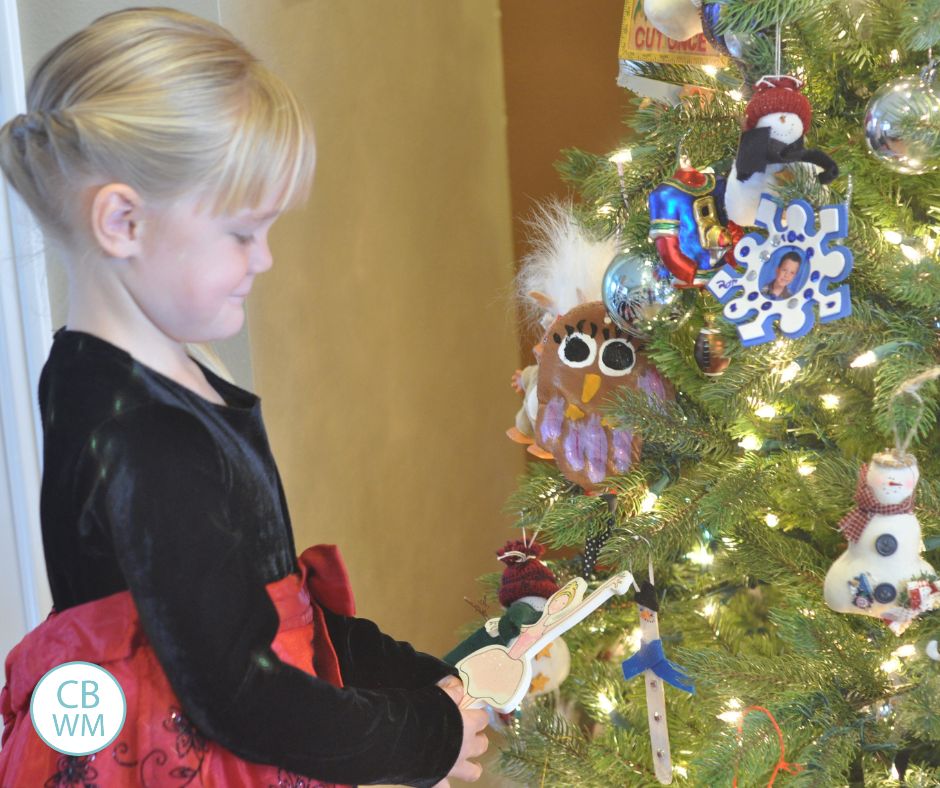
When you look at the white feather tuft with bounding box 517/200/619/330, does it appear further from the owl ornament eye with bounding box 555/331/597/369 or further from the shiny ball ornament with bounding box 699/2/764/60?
the shiny ball ornament with bounding box 699/2/764/60

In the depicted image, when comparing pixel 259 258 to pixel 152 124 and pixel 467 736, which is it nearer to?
pixel 152 124

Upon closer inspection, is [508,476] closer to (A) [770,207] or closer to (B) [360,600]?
(B) [360,600]

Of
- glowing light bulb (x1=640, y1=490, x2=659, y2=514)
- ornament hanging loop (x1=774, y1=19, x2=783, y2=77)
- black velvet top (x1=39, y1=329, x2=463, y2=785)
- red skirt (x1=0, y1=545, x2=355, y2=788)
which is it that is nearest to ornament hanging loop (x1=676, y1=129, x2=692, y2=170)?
ornament hanging loop (x1=774, y1=19, x2=783, y2=77)

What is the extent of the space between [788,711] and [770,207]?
1.49 feet

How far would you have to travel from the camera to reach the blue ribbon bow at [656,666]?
1035mm

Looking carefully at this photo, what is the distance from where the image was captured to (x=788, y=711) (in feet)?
3.12

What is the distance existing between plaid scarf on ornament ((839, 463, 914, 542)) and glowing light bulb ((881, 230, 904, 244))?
0.19 meters

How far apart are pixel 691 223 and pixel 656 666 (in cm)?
44

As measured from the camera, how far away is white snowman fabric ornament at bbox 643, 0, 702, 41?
958 millimetres

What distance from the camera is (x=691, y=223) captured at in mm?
903

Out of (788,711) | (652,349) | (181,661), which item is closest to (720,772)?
(788,711)

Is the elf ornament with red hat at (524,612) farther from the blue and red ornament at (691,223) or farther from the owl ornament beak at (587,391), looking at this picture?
the blue and red ornament at (691,223)

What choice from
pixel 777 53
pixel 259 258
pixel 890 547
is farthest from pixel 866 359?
pixel 259 258

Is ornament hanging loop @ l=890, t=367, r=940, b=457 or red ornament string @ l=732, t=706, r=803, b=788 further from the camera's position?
red ornament string @ l=732, t=706, r=803, b=788
